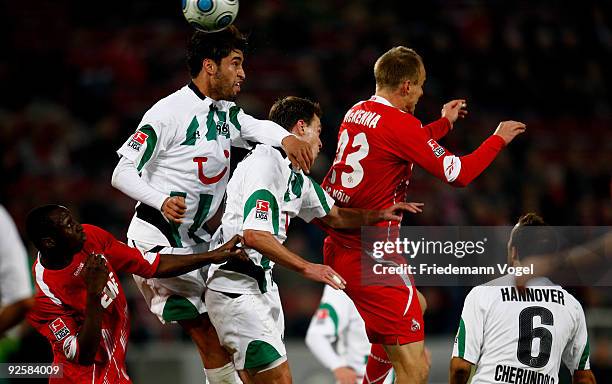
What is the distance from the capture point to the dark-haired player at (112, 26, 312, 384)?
18.9 feet

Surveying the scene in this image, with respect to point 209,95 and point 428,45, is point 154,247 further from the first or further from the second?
point 428,45

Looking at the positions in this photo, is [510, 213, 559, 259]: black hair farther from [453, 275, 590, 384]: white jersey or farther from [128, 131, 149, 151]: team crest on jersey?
[128, 131, 149, 151]: team crest on jersey

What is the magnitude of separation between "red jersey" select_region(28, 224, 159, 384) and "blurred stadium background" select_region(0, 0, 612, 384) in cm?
396

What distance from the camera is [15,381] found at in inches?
312

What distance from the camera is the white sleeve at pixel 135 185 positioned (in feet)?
18.0

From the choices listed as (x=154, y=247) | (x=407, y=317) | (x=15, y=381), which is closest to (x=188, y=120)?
(x=154, y=247)

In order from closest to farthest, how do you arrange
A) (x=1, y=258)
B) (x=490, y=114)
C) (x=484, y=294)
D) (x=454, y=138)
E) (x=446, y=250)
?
(x=1, y=258)
(x=484, y=294)
(x=446, y=250)
(x=454, y=138)
(x=490, y=114)

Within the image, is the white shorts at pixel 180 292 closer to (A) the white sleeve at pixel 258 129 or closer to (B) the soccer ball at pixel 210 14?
(A) the white sleeve at pixel 258 129

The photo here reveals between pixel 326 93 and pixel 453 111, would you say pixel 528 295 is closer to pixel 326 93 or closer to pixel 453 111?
pixel 453 111

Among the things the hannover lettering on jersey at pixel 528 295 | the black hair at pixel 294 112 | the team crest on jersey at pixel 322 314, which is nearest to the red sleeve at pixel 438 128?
the black hair at pixel 294 112

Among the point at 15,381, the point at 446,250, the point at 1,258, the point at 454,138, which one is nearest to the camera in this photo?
the point at 1,258

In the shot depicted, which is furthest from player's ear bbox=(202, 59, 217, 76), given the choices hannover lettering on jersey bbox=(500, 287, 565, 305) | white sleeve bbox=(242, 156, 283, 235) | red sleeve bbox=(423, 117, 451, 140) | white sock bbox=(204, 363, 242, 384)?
hannover lettering on jersey bbox=(500, 287, 565, 305)

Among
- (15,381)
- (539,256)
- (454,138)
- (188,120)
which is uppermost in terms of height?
(454,138)

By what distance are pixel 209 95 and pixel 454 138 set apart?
6.39 m
